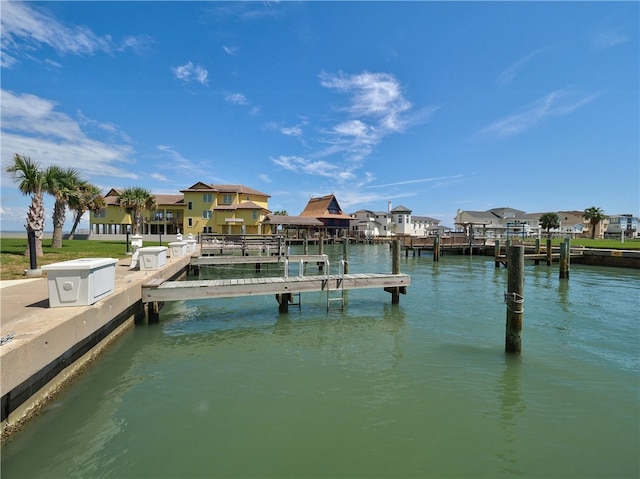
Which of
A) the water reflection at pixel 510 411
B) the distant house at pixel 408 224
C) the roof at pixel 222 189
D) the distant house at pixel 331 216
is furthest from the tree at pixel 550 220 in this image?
the water reflection at pixel 510 411

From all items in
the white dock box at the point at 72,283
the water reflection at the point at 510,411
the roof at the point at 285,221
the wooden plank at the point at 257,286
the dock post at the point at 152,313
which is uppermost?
the roof at the point at 285,221

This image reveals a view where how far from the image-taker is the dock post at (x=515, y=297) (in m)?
7.66

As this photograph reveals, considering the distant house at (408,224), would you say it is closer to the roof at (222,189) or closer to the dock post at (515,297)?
the roof at (222,189)

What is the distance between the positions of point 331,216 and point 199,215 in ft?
A: 79.6

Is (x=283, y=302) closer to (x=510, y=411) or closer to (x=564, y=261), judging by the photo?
(x=510, y=411)

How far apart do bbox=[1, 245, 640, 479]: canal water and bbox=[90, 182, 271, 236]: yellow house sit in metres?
42.9

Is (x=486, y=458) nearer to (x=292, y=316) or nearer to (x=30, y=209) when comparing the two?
(x=292, y=316)

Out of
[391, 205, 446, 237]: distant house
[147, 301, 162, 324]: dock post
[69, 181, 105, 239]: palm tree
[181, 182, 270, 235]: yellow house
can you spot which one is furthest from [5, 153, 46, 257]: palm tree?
[391, 205, 446, 237]: distant house

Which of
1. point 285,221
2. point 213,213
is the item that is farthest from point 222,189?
point 285,221

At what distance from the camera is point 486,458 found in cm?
446

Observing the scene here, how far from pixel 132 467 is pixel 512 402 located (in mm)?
5847

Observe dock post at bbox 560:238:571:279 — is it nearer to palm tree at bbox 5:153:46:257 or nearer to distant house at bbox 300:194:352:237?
palm tree at bbox 5:153:46:257

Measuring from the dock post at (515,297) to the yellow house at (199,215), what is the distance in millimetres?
46313

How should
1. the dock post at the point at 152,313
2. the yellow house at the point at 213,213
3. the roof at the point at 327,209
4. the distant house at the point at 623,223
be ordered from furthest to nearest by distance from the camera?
the distant house at the point at 623,223
the roof at the point at 327,209
the yellow house at the point at 213,213
the dock post at the point at 152,313
